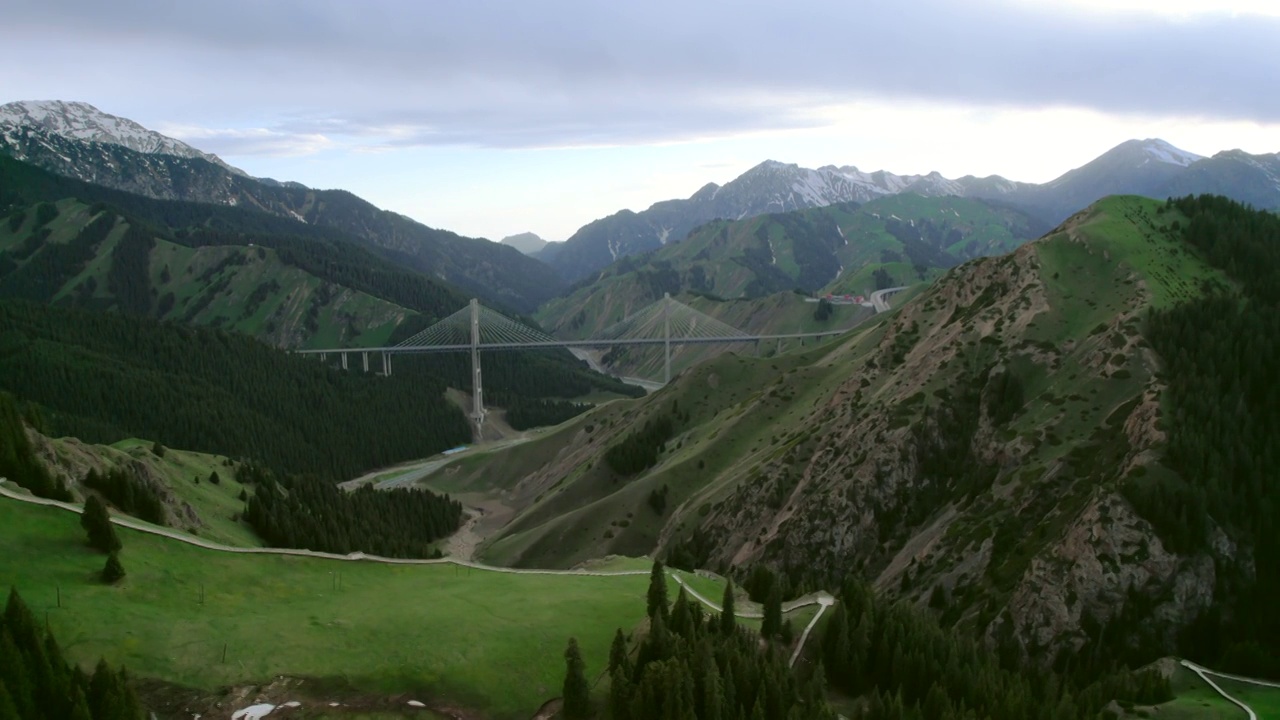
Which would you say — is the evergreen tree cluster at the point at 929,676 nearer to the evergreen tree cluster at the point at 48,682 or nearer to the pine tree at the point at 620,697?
the pine tree at the point at 620,697

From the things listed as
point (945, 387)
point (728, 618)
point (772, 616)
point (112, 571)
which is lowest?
point (772, 616)

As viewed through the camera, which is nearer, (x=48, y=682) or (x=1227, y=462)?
(x=48, y=682)

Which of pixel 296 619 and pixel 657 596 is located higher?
pixel 296 619

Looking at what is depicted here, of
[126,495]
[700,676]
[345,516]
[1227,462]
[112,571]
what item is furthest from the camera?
[345,516]

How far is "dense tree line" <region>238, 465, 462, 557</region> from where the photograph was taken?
9681cm

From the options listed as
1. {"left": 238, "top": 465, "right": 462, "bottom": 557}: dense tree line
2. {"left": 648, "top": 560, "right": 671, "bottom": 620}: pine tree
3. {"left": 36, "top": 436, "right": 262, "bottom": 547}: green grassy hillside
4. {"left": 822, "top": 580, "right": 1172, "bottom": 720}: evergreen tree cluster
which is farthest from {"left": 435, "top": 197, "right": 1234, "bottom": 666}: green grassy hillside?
{"left": 36, "top": 436, "right": 262, "bottom": 547}: green grassy hillside

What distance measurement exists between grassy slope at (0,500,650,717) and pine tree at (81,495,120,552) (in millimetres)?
910

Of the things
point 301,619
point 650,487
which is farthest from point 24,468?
point 650,487

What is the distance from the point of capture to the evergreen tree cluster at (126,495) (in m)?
69.4

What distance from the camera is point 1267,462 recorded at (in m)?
82.4

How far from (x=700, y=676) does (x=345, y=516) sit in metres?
86.4

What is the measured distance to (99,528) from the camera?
53.1 meters

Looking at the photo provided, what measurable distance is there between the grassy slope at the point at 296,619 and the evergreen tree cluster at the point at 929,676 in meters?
14.5

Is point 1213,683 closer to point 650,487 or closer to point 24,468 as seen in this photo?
point 650,487
